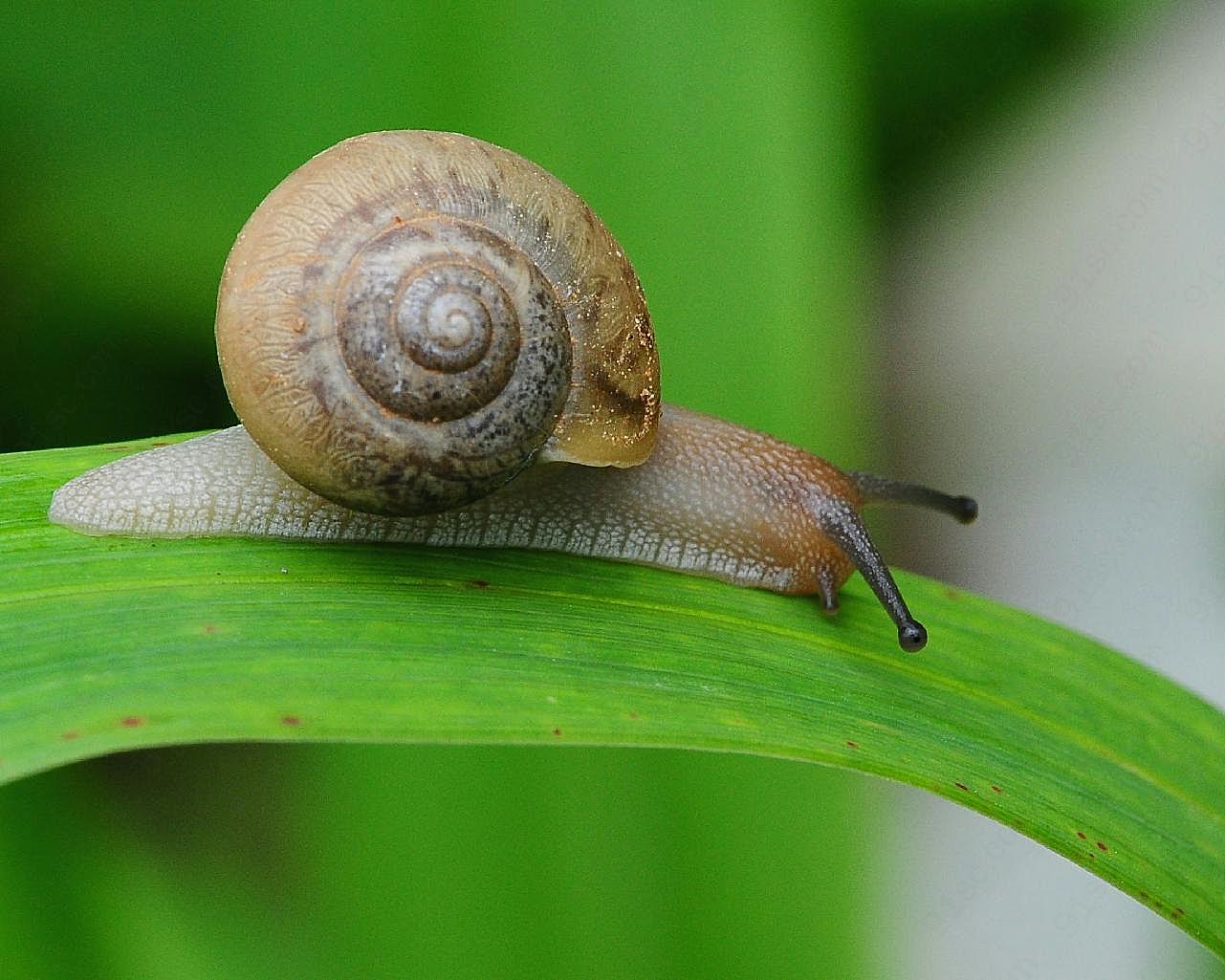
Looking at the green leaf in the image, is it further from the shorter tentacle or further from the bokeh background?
the bokeh background

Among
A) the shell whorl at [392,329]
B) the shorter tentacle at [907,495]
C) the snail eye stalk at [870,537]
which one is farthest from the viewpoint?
the shorter tentacle at [907,495]

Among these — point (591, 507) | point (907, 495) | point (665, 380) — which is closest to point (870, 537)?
point (907, 495)

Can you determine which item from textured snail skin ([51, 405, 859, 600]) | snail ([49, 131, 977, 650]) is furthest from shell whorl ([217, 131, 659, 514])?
textured snail skin ([51, 405, 859, 600])

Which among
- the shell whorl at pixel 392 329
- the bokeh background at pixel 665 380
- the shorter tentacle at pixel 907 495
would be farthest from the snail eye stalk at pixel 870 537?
the shell whorl at pixel 392 329

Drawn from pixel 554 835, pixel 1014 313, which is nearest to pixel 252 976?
pixel 554 835

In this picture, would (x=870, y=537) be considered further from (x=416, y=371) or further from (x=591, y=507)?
(x=416, y=371)

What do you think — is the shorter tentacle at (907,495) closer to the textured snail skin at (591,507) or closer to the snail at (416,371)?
the textured snail skin at (591,507)

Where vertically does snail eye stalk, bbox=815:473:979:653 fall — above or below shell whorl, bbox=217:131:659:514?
below
